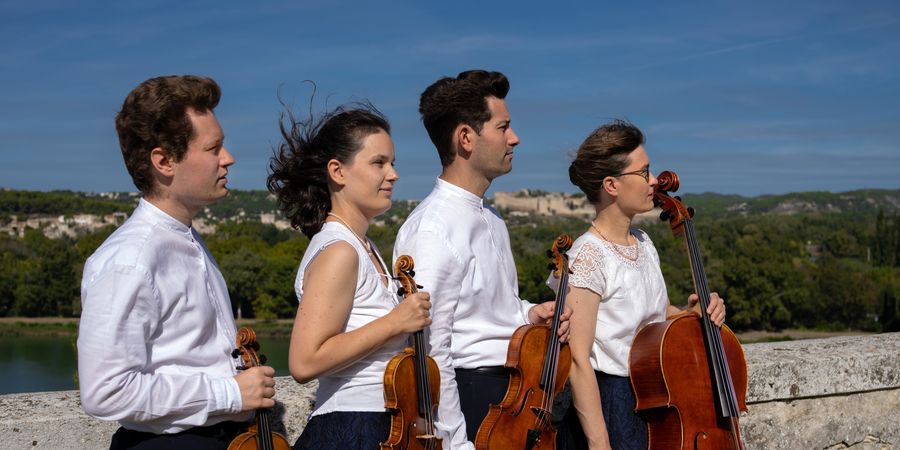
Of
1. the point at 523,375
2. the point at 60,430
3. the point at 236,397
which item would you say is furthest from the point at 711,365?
the point at 60,430

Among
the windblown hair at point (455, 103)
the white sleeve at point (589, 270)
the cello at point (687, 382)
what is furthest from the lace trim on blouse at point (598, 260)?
the windblown hair at point (455, 103)

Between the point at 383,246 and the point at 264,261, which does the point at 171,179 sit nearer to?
the point at 383,246

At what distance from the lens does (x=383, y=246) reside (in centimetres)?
5741

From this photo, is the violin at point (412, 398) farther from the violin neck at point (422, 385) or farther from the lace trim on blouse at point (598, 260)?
the lace trim on blouse at point (598, 260)

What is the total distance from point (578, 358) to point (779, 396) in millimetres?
1586

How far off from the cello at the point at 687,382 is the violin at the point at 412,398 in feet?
3.18

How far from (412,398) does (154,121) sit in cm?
106

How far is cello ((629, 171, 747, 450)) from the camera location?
3354 millimetres

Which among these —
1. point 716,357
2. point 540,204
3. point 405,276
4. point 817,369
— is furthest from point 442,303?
point 540,204

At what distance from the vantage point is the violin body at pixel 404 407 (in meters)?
2.64

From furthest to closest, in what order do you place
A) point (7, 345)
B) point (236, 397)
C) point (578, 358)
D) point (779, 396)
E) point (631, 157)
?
point (7, 345) → point (779, 396) → point (631, 157) → point (578, 358) → point (236, 397)

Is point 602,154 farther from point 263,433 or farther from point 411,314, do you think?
point 263,433

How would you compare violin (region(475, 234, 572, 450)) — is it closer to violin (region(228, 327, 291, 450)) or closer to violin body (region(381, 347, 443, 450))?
violin body (region(381, 347, 443, 450))

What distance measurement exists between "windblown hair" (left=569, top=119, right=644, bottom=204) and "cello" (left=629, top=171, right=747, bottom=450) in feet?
1.49
